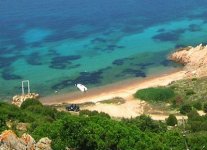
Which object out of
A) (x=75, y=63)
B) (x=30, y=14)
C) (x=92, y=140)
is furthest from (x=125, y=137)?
(x=30, y=14)

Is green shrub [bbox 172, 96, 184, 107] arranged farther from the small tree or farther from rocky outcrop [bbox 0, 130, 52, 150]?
rocky outcrop [bbox 0, 130, 52, 150]

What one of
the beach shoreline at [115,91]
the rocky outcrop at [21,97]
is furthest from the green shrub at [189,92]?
the rocky outcrop at [21,97]

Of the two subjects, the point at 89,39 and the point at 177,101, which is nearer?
the point at 177,101

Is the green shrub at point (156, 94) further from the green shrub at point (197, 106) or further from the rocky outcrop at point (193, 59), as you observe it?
the rocky outcrop at point (193, 59)

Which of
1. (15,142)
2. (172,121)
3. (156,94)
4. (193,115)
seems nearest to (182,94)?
(156,94)

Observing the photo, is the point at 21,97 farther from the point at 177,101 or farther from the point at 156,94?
the point at 177,101

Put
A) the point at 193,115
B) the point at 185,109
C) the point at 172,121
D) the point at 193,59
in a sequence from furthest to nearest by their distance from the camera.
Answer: the point at 193,59
the point at 185,109
the point at 193,115
the point at 172,121

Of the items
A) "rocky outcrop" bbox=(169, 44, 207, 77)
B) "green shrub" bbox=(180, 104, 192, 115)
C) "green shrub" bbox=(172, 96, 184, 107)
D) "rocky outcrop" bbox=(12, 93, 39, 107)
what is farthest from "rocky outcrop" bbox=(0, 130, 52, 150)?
"rocky outcrop" bbox=(169, 44, 207, 77)

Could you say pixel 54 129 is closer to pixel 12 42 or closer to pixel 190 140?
pixel 190 140
